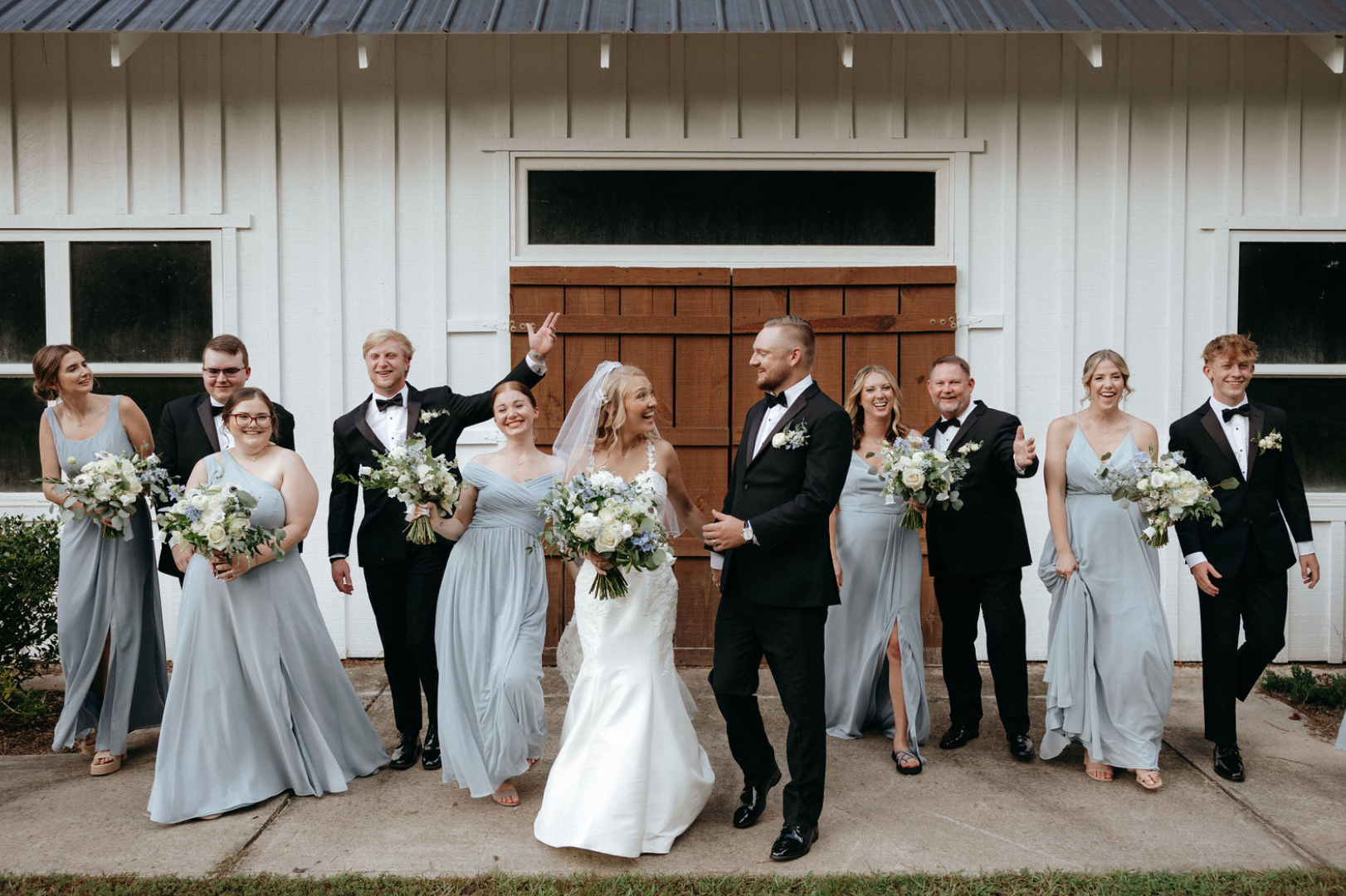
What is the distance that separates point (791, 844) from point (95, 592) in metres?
3.74

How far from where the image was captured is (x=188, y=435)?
16.1 feet

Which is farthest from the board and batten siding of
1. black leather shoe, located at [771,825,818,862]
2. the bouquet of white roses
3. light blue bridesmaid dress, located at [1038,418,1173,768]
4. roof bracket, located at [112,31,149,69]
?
black leather shoe, located at [771,825,818,862]

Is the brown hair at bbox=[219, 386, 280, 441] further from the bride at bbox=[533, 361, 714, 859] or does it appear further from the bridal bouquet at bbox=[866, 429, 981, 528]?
the bridal bouquet at bbox=[866, 429, 981, 528]

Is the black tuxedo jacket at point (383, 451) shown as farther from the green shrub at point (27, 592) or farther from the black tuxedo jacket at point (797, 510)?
the green shrub at point (27, 592)

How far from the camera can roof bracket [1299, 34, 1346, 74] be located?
5.86 metres

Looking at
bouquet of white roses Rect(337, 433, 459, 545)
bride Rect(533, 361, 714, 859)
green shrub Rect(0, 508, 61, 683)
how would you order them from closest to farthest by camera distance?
bride Rect(533, 361, 714, 859) → bouquet of white roses Rect(337, 433, 459, 545) → green shrub Rect(0, 508, 61, 683)

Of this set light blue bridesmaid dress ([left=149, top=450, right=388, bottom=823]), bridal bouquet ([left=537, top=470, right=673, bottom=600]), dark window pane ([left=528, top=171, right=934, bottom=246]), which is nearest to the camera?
bridal bouquet ([left=537, top=470, right=673, bottom=600])

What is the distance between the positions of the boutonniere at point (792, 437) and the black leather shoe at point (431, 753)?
2.35 metres

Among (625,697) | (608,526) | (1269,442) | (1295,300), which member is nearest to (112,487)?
(608,526)

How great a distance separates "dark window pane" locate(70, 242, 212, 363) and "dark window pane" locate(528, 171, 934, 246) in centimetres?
234

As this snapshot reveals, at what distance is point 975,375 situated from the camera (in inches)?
251

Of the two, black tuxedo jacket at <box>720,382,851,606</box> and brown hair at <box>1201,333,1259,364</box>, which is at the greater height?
brown hair at <box>1201,333,1259,364</box>

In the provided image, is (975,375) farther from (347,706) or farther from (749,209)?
(347,706)

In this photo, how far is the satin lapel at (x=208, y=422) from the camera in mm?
4863
